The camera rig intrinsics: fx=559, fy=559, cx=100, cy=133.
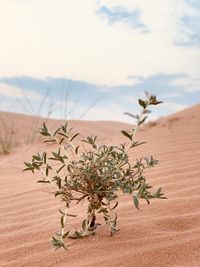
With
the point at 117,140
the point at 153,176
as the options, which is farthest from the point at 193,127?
the point at 153,176

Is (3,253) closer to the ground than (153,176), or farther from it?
closer to the ground

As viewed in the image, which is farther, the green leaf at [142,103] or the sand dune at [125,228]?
the green leaf at [142,103]

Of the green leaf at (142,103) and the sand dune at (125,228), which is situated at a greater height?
the green leaf at (142,103)

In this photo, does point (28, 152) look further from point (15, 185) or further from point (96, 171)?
point (96, 171)

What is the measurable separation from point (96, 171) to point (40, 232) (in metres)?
0.48

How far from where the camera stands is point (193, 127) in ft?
20.3

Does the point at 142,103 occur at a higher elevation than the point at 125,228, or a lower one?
higher

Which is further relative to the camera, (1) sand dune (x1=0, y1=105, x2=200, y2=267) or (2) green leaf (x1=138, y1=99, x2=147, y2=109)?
Answer: (2) green leaf (x1=138, y1=99, x2=147, y2=109)

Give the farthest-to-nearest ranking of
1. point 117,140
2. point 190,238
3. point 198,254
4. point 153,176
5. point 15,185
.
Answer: point 117,140 < point 15,185 < point 153,176 < point 190,238 < point 198,254

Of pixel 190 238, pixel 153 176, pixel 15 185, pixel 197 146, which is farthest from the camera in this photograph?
pixel 197 146

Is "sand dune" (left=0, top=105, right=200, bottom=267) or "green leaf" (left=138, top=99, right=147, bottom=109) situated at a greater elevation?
"green leaf" (left=138, top=99, right=147, bottom=109)

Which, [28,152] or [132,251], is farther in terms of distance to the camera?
[28,152]

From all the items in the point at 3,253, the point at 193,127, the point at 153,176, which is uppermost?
the point at 193,127

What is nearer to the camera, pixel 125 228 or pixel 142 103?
pixel 142 103
